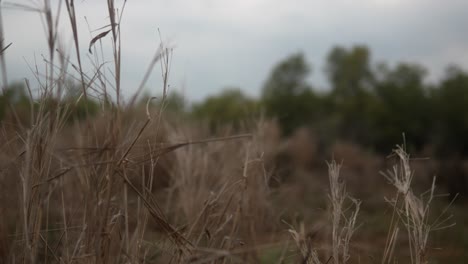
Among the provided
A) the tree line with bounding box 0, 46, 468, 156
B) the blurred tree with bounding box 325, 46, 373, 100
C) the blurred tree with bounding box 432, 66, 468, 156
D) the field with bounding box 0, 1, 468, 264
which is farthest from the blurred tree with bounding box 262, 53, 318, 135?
the field with bounding box 0, 1, 468, 264

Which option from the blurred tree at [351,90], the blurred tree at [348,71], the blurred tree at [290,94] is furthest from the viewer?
the blurred tree at [348,71]

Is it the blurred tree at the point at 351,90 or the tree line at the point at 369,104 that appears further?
the blurred tree at the point at 351,90

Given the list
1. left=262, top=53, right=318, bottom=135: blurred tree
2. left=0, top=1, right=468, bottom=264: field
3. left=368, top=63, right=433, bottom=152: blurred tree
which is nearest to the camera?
left=0, top=1, right=468, bottom=264: field

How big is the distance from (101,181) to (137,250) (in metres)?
0.24

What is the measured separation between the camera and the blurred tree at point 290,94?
66.6ft

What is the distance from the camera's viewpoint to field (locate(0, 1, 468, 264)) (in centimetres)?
107

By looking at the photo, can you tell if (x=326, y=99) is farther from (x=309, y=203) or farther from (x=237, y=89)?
(x=237, y=89)

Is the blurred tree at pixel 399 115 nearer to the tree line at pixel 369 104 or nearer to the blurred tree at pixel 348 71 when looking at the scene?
the tree line at pixel 369 104

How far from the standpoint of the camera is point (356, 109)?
65.7 feet

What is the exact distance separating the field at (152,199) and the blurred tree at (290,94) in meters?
14.8

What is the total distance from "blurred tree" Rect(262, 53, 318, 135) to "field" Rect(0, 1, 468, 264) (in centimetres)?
1481

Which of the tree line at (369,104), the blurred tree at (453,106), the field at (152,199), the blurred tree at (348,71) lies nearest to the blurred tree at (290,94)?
the tree line at (369,104)

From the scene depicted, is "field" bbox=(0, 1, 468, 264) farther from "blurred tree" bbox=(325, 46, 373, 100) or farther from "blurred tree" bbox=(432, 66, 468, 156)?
"blurred tree" bbox=(325, 46, 373, 100)

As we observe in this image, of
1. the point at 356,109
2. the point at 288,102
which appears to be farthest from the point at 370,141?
the point at 288,102
